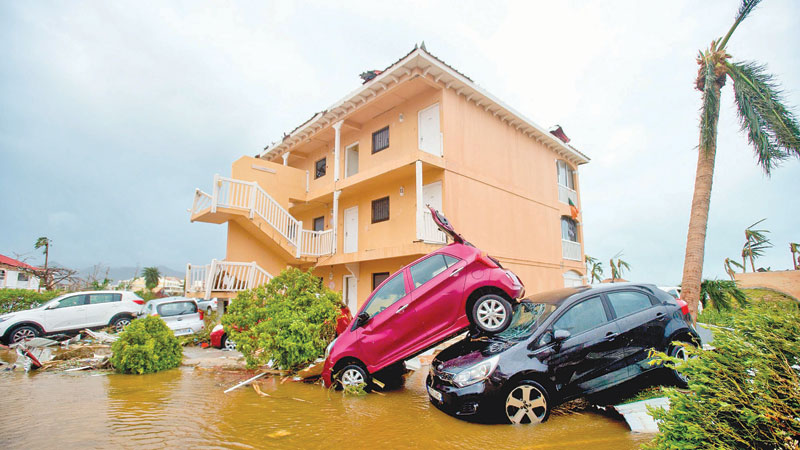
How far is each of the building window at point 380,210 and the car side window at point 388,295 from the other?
7.95 m

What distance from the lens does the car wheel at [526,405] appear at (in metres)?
4.35

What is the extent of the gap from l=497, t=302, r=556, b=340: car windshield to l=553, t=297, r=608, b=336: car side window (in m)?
0.19

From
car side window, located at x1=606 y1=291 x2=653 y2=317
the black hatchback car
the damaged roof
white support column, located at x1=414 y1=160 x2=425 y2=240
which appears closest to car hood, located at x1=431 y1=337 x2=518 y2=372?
the black hatchback car

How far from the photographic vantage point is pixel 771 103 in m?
9.60

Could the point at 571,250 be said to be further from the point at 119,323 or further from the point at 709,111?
the point at 119,323

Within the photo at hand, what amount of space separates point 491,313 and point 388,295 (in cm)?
169

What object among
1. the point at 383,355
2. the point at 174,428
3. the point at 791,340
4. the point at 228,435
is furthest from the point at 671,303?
the point at 174,428

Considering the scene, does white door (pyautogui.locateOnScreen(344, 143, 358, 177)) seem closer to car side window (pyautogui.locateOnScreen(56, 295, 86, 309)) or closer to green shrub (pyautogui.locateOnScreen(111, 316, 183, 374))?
green shrub (pyautogui.locateOnScreen(111, 316, 183, 374))

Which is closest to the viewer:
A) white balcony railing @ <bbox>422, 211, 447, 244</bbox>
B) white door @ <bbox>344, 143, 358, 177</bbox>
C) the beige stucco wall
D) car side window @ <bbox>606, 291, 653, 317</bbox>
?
car side window @ <bbox>606, 291, 653, 317</bbox>

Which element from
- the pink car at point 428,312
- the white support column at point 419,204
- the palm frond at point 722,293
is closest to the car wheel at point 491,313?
the pink car at point 428,312

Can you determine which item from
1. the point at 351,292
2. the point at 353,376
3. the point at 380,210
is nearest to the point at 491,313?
the point at 353,376

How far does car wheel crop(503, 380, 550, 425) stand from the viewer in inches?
171

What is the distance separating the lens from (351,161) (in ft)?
55.7

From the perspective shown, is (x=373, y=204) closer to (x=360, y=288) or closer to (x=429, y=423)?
(x=360, y=288)
